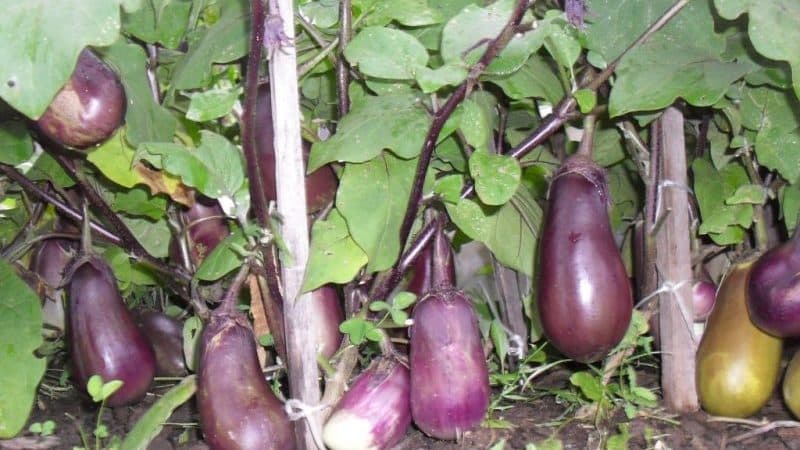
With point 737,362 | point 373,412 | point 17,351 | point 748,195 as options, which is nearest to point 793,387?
point 737,362

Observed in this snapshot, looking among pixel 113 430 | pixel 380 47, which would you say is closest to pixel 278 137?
pixel 380 47

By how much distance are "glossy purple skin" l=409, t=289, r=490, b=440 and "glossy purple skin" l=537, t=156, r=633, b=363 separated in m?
0.08

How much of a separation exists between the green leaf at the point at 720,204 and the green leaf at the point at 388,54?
388 mm

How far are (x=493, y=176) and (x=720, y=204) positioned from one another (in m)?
0.32

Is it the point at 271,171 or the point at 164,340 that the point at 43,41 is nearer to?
the point at 271,171

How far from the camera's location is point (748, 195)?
32.9 inches

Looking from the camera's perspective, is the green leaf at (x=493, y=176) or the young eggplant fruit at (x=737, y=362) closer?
the green leaf at (x=493, y=176)

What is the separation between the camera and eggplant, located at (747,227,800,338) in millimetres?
755

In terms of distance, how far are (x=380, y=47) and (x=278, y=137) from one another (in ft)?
0.37

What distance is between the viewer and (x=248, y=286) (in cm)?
86

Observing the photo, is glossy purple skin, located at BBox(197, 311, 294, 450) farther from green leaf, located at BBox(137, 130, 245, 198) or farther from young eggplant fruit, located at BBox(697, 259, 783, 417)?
young eggplant fruit, located at BBox(697, 259, 783, 417)

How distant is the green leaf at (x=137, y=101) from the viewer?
0.75 meters

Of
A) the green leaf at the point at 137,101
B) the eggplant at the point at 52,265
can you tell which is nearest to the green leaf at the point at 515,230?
the green leaf at the point at 137,101

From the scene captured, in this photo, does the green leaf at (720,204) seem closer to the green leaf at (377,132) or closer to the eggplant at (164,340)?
the green leaf at (377,132)
